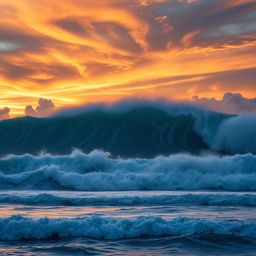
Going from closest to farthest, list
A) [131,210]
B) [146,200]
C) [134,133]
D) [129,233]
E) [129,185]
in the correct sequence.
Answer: [129,233]
[131,210]
[146,200]
[129,185]
[134,133]

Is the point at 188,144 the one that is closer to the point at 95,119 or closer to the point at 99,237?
the point at 95,119

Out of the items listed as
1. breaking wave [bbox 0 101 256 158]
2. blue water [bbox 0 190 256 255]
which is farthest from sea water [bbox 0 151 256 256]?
breaking wave [bbox 0 101 256 158]

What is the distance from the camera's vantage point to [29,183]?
1377cm

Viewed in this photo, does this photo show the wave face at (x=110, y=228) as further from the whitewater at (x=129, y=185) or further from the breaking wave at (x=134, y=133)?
the breaking wave at (x=134, y=133)

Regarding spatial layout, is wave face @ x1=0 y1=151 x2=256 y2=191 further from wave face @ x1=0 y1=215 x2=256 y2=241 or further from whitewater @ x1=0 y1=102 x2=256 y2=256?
wave face @ x1=0 y1=215 x2=256 y2=241

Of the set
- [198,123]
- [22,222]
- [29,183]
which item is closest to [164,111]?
[198,123]

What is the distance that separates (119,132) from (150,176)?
14.7 meters

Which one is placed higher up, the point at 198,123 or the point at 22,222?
the point at 198,123

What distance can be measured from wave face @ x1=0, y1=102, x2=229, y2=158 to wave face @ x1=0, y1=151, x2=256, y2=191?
875 cm

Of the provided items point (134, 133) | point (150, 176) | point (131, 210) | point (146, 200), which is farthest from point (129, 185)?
point (134, 133)

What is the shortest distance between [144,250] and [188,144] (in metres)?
20.7

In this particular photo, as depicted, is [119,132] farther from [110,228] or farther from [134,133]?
[110,228]

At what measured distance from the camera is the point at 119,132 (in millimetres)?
28312

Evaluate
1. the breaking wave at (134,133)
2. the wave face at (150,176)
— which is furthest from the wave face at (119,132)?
the wave face at (150,176)
